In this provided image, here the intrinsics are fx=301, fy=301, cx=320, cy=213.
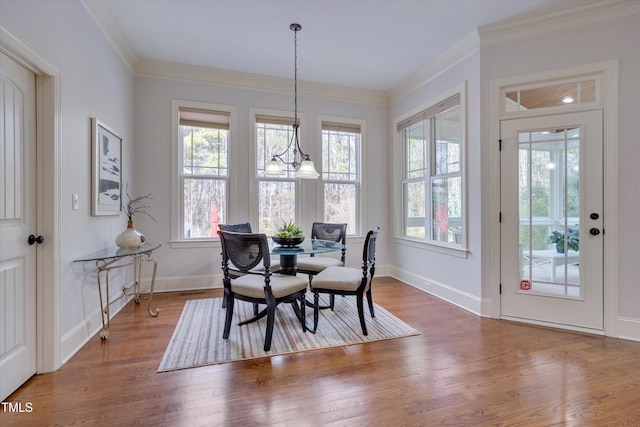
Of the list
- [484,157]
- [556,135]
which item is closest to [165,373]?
[484,157]

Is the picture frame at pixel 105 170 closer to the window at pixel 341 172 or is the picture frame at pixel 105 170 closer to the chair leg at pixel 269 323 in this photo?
the chair leg at pixel 269 323

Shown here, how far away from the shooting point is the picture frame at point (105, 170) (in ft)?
8.80

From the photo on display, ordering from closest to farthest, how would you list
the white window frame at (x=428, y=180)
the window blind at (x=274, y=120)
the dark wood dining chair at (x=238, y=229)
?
1. the dark wood dining chair at (x=238, y=229)
2. the white window frame at (x=428, y=180)
3. the window blind at (x=274, y=120)

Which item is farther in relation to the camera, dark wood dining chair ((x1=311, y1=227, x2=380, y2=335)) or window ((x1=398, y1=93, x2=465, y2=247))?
window ((x1=398, y1=93, x2=465, y2=247))

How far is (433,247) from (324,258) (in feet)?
4.75

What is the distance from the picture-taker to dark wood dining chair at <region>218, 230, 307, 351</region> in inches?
93.8

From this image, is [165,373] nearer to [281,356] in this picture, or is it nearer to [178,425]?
[178,425]

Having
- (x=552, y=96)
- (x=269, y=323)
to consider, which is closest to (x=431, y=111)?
(x=552, y=96)

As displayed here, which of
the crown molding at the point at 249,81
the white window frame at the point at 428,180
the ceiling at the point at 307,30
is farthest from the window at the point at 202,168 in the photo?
the white window frame at the point at 428,180

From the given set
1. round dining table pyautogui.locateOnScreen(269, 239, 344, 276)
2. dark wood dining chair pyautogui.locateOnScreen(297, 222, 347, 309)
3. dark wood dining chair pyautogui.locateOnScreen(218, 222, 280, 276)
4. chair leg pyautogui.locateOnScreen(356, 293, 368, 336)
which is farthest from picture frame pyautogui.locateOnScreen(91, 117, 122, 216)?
chair leg pyautogui.locateOnScreen(356, 293, 368, 336)

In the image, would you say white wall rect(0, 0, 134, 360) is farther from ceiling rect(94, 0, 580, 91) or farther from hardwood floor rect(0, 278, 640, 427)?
ceiling rect(94, 0, 580, 91)

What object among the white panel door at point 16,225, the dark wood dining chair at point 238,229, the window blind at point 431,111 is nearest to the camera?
the white panel door at point 16,225

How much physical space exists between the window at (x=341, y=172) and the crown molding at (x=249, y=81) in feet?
1.47

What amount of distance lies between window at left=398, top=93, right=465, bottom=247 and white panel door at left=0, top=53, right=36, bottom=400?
3810mm
